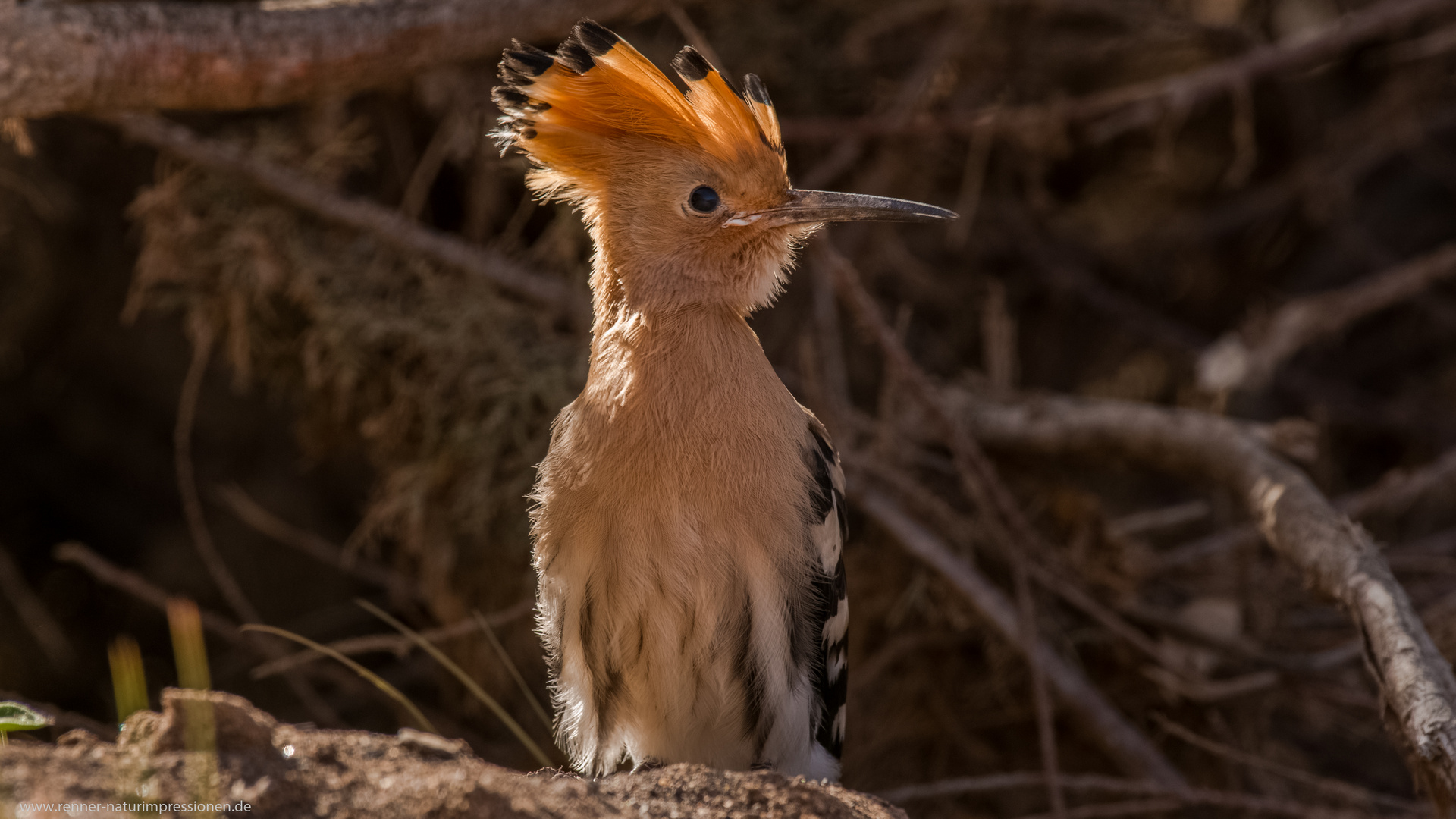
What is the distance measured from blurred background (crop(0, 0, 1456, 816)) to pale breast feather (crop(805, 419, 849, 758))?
681 mm

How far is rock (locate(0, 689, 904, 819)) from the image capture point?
1.52m

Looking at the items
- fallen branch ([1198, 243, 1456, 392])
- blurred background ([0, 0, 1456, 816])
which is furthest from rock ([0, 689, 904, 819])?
fallen branch ([1198, 243, 1456, 392])

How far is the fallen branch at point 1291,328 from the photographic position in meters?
3.79

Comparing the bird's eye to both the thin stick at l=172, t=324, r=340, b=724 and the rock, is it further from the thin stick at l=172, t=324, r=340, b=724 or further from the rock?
the thin stick at l=172, t=324, r=340, b=724

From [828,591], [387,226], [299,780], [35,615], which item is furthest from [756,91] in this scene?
[35,615]

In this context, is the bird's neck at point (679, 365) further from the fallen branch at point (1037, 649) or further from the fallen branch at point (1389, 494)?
the fallen branch at point (1389, 494)

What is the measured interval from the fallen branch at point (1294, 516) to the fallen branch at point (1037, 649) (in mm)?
557

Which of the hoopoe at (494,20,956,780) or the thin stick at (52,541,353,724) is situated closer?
the hoopoe at (494,20,956,780)

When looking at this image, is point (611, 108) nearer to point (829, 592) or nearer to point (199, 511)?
point (829, 592)

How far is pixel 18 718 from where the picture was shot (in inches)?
69.0

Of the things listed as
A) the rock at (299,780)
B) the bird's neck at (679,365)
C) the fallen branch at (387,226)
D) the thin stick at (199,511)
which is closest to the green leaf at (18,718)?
the rock at (299,780)

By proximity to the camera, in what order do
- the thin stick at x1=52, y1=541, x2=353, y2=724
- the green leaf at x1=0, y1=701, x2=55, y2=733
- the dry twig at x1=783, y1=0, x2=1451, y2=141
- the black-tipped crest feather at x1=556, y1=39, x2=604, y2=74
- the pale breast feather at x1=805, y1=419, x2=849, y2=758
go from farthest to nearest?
the dry twig at x1=783, y1=0, x2=1451, y2=141
the thin stick at x1=52, y1=541, x2=353, y2=724
the pale breast feather at x1=805, y1=419, x2=849, y2=758
the black-tipped crest feather at x1=556, y1=39, x2=604, y2=74
the green leaf at x1=0, y1=701, x2=55, y2=733

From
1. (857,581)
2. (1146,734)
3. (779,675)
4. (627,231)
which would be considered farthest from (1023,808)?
(627,231)

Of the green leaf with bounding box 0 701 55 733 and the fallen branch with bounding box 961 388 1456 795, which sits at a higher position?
the fallen branch with bounding box 961 388 1456 795
